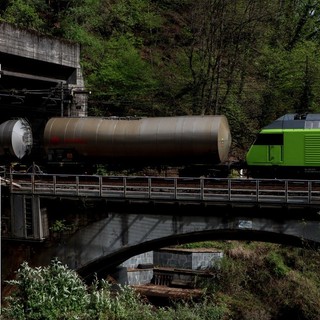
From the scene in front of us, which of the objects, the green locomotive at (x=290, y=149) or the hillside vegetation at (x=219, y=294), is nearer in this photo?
the hillside vegetation at (x=219, y=294)

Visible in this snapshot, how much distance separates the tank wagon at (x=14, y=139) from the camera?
24469 mm

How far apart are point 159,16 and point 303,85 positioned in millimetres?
16999

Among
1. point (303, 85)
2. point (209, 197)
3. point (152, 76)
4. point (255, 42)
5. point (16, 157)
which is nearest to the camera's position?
point (209, 197)

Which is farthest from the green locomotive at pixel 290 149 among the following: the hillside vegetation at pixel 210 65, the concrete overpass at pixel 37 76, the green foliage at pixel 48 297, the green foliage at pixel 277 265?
the hillside vegetation at pixel 210 65

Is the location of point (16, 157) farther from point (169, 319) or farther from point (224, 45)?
point (224, 45)

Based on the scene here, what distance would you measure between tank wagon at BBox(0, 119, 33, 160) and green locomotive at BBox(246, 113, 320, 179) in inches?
475

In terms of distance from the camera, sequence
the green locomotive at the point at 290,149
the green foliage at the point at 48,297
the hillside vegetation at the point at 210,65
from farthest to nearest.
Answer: the hillside vegetation at the point at 210,65 → the green locomotive at the point at 290,149 → the green foliage at the point at 48,297

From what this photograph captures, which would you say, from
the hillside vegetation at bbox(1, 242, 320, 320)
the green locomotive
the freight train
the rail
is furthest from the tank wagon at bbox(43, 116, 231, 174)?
the hillside vegetation at bbox(1, 242, 320, 320)

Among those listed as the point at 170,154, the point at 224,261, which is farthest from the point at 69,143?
the point at 224,261

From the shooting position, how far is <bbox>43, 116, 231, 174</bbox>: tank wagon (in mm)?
21141

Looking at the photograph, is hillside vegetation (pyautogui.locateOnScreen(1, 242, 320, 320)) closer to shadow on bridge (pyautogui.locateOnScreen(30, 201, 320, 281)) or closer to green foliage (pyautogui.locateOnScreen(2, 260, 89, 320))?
green foliage (pyautogui.locateOnScreen(2, 260, 89, 320))

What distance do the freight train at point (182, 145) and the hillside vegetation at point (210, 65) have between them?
10.4 meters

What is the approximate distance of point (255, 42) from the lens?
38.3 meters

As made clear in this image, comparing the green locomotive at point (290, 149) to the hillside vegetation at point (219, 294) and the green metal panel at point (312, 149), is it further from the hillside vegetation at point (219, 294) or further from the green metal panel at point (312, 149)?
the hillside vegetation at point (219, 294)
